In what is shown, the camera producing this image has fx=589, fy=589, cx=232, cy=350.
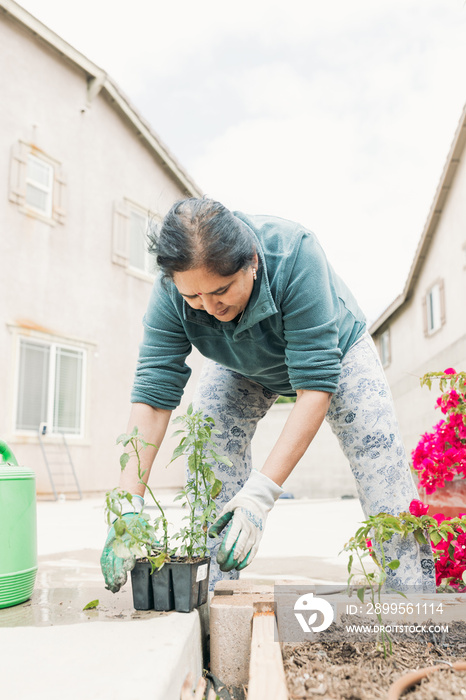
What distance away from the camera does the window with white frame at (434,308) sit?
10548mm

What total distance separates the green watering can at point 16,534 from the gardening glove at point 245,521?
50 centimetres

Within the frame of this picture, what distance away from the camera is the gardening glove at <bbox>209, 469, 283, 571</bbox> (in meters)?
1.49

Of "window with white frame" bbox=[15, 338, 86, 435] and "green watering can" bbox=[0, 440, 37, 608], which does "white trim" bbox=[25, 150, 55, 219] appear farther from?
"green watering can" bbox=[0, 440, 37, 608]

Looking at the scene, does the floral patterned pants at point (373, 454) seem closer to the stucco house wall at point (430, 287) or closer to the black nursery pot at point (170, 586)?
the black nursery pot at point (170, 586)

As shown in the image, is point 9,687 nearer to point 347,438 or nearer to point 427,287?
point 347,438

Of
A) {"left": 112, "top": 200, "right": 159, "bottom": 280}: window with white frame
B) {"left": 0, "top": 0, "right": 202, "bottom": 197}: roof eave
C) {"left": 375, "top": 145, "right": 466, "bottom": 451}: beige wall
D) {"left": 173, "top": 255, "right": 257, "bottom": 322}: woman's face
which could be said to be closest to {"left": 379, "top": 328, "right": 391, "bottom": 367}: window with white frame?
{"left": 375, "top": 145, "right": 466, "bottom": 451}: beige wall

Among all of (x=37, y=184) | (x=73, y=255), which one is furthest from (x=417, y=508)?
(x=37, y=184)

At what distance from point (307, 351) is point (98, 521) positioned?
4.13m

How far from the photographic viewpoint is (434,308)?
11.3m

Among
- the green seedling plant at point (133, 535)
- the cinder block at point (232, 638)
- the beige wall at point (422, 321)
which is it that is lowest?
the cinder block at point (232, 638)

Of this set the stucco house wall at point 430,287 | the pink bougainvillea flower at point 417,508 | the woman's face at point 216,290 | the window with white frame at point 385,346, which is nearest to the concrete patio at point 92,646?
the pink bougainvillea flower at point 417,508

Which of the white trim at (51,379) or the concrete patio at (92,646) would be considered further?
the white trim at (51,379)

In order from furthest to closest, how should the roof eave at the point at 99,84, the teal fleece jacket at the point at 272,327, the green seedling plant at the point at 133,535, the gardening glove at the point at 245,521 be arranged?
the roof eave at the point at 99,84, the teal fleece jacket at the point at 272,327, the gardening glove at the point at 245,521, the green seedling plant at the point at 133,535

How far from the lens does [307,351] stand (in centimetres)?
163
